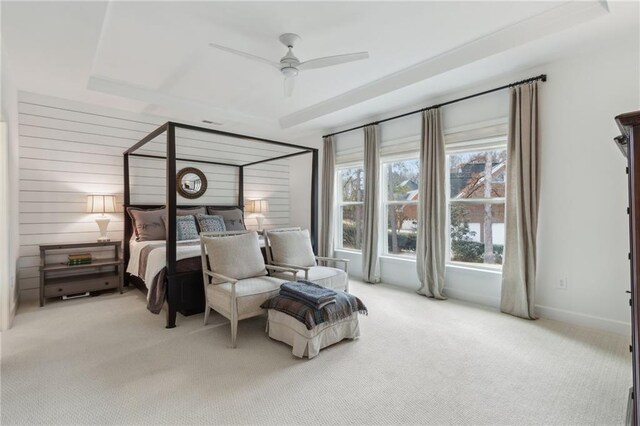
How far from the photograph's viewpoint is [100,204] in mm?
4309

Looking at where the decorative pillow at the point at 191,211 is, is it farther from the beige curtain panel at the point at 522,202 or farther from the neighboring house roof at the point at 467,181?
the beige curtain panel at the point at 522,202

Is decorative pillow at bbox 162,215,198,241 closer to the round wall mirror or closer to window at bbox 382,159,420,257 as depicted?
the round wall mirror

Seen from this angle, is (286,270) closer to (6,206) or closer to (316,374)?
(316,374)

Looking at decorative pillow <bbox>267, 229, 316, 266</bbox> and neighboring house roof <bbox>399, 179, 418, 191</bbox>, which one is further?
neighboring house roof <bbox>399, 179, 418, 191</bbox>

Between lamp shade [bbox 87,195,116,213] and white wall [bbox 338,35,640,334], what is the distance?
17.0 ft

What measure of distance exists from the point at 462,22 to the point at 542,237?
233 centimetres

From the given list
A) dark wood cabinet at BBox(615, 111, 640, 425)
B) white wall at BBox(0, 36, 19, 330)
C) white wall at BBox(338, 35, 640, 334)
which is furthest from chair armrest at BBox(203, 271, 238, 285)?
white wall at BBox(338, 35, 640, 334)

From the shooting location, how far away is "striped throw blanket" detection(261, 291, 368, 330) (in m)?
2.56

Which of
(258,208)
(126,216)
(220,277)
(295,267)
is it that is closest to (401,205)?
(295,267)

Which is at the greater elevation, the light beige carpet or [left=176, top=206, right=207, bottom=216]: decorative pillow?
[left=176, top=206, right=207, bottom=216]: decorative pillow

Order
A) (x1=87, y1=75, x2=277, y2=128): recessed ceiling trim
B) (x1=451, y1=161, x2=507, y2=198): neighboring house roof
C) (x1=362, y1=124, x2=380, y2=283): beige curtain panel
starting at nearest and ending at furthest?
1. (x1=451, y1=161, x2=507, y2=198): neighboring house roof
2. (x1=87, y1=75, x2=277, y2=128): recessed ceiling trim
3. (x1=362, y1=124, x2=380, y2=283): beige curtain panel

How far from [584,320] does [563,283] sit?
1.24ft

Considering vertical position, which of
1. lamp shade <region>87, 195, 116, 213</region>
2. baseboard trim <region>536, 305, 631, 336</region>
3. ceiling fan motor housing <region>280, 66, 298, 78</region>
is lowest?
baseboard trim <region>536, 305, 631, 336</region>

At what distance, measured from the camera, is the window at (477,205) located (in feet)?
12.7
